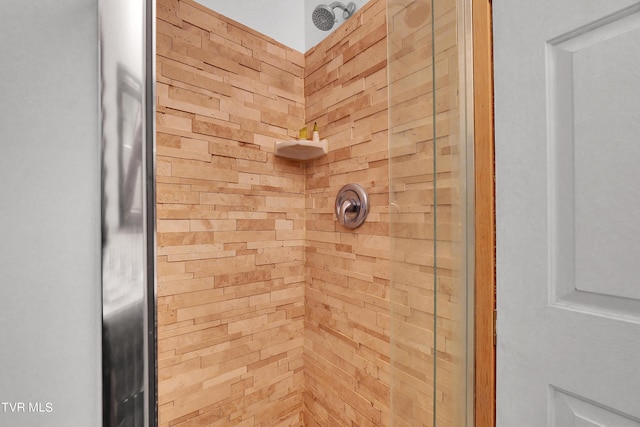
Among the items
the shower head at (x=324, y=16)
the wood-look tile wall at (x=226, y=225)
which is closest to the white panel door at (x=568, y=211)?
the shower head at (x=324, y=16)

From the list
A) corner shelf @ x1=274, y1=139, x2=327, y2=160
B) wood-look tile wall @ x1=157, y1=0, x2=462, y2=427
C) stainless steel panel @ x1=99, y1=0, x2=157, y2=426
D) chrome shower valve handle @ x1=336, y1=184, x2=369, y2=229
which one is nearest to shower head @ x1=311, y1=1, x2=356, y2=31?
wood-look tile wall @ x1=157, y1=0, x2=462, y2=427

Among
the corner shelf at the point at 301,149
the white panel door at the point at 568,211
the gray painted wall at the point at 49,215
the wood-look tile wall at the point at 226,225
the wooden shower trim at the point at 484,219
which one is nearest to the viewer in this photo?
the gray painted wall at the point at 49,215

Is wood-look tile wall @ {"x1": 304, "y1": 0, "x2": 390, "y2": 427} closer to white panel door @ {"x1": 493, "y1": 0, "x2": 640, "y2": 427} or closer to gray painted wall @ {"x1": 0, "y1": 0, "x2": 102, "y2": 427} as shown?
white panel door @ {"x1": 493, "y1": 0, "x2": 640, "y2": 427}

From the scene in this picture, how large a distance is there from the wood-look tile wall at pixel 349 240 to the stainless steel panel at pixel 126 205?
0.90 meters

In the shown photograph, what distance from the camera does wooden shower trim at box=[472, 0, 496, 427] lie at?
69cm

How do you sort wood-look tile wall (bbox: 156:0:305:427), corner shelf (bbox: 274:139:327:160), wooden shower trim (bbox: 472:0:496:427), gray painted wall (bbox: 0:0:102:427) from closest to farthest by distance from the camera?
gray painted wall (bbox: 0:0:102:427) → wooden shower trim (bbox: 472:0:496:427) → wood-look tile wall (bbox: 156:0:305:427) → corner shelf (bbox: 274:139:327:160)

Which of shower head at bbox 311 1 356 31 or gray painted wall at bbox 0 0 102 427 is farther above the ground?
shower head at bbox 311 1 356 31

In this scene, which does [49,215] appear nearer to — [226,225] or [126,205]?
[126,205]

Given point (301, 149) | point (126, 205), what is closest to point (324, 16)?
point (301, 149)

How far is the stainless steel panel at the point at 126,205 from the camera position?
432 mm

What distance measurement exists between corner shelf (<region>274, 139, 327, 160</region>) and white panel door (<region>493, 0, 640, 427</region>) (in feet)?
2.70

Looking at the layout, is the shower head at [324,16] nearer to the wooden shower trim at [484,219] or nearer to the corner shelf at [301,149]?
the corner shelf at [301,149]

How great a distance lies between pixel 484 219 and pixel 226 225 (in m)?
1.03

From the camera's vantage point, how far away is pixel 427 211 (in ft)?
1.84
